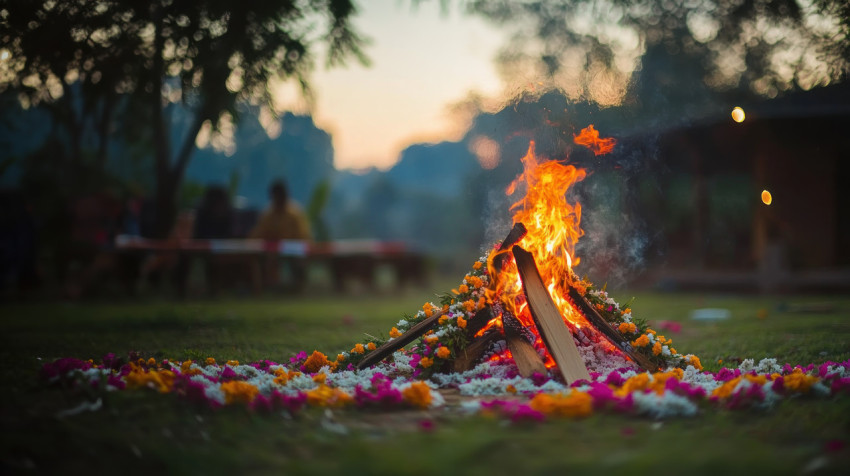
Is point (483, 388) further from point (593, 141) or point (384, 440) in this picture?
point (593, 141)

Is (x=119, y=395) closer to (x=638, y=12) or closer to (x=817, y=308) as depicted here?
(x=817, y=308)

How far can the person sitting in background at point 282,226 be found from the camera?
599 inches

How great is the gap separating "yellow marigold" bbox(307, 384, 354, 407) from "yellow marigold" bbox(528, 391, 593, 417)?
1002 mm

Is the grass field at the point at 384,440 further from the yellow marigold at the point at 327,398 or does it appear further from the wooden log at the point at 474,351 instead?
the wooden log at the point at 474,351

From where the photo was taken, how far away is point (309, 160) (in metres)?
37.4

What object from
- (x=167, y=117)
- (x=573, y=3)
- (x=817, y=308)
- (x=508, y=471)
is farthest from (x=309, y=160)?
(x=508, y=471)

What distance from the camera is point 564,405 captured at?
148 inches

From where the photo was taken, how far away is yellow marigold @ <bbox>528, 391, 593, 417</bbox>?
375 centimetres

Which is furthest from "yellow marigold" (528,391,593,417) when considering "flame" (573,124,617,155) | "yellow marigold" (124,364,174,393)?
"flame" (573,124,617,155)

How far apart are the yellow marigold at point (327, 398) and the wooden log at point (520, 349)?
1.30 metres


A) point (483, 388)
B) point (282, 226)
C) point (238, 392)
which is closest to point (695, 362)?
point (483, 388)

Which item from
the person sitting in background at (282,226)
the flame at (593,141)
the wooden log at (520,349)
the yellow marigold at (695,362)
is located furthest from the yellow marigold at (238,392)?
the person sitting in background at (282,226)

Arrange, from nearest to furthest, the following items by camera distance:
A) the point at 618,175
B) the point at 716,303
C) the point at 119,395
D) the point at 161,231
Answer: the point at 119,395 < the point at 618,175 < the point at 716,303 < the point at 161,231

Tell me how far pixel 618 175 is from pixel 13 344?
207 inches
